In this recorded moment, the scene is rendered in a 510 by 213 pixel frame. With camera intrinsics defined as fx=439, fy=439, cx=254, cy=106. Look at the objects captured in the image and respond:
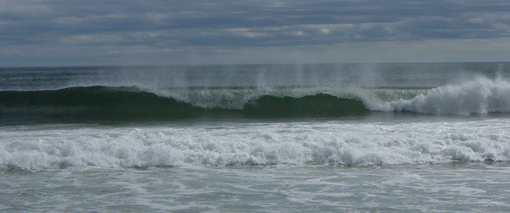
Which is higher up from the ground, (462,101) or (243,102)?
(462,101)

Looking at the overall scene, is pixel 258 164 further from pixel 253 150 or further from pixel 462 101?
pixel 462 101

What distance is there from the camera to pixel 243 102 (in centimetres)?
1742

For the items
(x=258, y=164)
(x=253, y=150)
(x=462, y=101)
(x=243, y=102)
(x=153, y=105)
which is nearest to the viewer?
(x=258, y=164)

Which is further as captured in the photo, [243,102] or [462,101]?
[243,102]

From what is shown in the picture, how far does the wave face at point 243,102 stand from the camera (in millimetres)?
15891

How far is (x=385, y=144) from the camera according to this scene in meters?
9.16

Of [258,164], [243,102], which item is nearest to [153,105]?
[243,102]

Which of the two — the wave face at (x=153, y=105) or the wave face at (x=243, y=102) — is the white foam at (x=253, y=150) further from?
the wave face at (x=153, y=105)

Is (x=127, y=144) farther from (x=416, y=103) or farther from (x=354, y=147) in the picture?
(x=416, y=103)

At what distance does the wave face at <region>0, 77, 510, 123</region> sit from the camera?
15.9 meters

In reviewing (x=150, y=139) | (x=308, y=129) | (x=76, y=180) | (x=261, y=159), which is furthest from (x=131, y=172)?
(x=308, y=129)

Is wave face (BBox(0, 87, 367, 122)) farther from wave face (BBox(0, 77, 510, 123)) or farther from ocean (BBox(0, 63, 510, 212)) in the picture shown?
ocean (BBox(0, 63, 510, 212))

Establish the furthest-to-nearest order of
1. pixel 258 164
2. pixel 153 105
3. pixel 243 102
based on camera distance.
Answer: pixel 243 102, pixel 153 105, pixel 258 164

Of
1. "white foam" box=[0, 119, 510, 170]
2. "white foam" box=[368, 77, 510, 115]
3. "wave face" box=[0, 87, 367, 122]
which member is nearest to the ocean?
"white foam" box=[0, 119, 510, 170]
